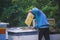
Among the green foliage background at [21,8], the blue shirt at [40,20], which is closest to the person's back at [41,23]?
the blue shirt at [40,20]

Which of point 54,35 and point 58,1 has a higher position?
point 58,1

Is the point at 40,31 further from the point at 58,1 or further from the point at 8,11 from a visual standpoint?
the point at 8,11

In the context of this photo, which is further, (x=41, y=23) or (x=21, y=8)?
(x=21, y=8)

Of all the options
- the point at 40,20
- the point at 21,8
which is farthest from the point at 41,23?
the point at 21,8

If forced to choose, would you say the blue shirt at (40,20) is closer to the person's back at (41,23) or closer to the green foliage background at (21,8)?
the person's back at (41,23)

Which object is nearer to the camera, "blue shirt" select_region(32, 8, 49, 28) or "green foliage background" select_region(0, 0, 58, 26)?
"blue shirt" select_region(32, 8, 49, 28)

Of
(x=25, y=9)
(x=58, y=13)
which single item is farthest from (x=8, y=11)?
(x=58, y=13)

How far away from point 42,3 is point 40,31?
119 inches

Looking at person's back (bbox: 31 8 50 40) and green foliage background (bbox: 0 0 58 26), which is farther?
green foliage background (bbox: 0 0 58 26)

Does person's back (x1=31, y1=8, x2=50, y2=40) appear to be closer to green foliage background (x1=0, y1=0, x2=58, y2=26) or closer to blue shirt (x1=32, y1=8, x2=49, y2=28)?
blue shirt (x1=32, y1=8, x2=49, y2=28)

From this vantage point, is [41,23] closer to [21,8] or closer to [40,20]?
[40,20]

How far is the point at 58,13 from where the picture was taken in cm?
789

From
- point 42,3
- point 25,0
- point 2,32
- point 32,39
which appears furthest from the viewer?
point 25,0

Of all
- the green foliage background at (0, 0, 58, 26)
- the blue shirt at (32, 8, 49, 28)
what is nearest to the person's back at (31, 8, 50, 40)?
the blue shirt at (32, 8, 49, 28)
